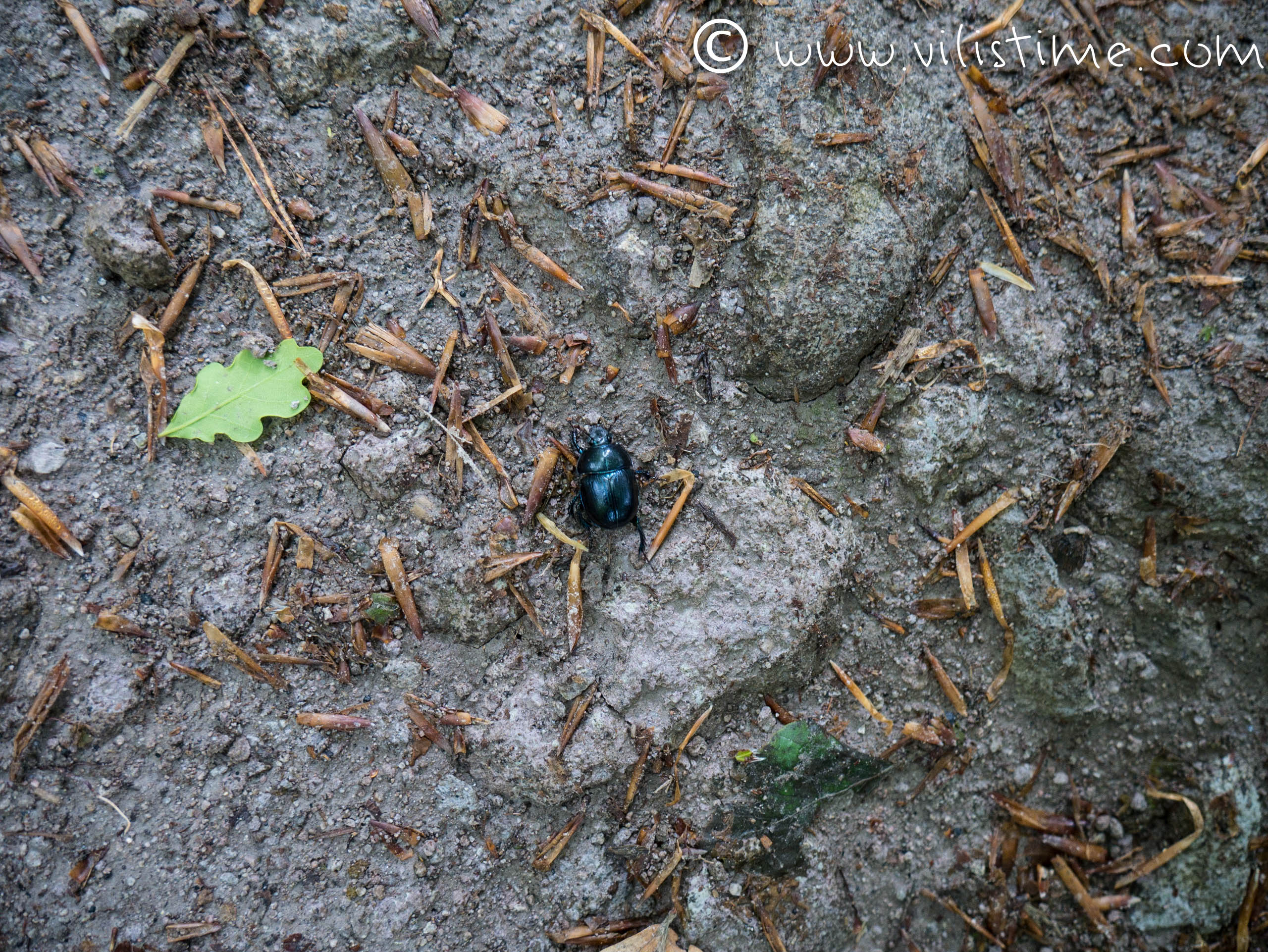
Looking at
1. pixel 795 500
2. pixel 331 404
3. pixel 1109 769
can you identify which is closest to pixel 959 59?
pixel 795 500

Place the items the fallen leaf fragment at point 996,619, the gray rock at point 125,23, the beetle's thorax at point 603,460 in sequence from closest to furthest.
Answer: the gray rock at point 125,23 → the beetle's thorax at point 603,460 → the fallen leaf fragment at point 996,619

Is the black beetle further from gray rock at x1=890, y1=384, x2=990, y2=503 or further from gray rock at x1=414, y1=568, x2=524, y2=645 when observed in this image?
gray rock at x1=890, y1=384, x2=990, y2=503

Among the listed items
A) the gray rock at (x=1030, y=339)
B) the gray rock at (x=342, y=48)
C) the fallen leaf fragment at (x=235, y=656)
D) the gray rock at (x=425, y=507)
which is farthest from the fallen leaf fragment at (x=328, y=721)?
the gray rock at (x=1030, y=339)

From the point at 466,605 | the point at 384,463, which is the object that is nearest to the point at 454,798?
the point at 466,605

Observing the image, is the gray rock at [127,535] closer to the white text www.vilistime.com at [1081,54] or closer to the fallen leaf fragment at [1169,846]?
the white text www.vilistime.com at [1081,54]

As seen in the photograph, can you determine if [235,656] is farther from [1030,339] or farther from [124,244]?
[1030,339]

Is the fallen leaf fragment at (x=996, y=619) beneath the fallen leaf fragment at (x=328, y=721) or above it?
above
